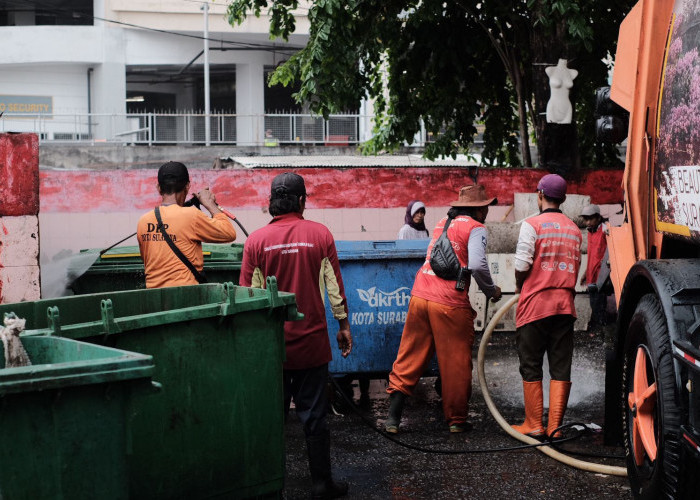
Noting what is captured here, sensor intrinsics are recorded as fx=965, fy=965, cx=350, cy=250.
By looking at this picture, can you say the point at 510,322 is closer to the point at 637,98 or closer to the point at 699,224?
the point at 637,98

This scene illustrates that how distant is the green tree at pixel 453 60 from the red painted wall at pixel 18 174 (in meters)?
4.13

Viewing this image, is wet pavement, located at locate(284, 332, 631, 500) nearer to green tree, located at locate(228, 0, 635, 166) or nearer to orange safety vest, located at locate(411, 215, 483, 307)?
orange safety vest, located at locate(411, 215, 483, 307)

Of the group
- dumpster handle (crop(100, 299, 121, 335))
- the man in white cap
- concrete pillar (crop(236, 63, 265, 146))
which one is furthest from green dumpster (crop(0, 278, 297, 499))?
concrete pillar (crop(236, 63, 265, 146))

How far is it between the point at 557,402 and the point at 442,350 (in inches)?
34.8

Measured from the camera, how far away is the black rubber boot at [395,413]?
7.01m

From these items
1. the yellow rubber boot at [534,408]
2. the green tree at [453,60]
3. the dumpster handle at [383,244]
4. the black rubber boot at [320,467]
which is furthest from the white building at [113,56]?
the black rubber boot at [320,467]

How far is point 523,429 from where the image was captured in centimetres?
693

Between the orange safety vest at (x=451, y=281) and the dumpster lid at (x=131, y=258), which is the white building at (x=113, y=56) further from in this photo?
the orange safety vest at (x=451, y=281)

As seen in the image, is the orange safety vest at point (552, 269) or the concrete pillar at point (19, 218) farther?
the concrete pillar at point (19, 218)

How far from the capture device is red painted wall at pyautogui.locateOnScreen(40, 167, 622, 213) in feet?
37.1

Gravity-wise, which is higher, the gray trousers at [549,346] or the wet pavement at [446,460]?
the gray trousers at [549,346]

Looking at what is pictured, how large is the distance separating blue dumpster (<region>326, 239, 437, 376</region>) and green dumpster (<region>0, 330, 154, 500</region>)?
4.10 meters

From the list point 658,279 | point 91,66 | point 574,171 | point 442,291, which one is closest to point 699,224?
point 658,279

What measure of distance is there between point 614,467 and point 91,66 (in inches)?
1084
